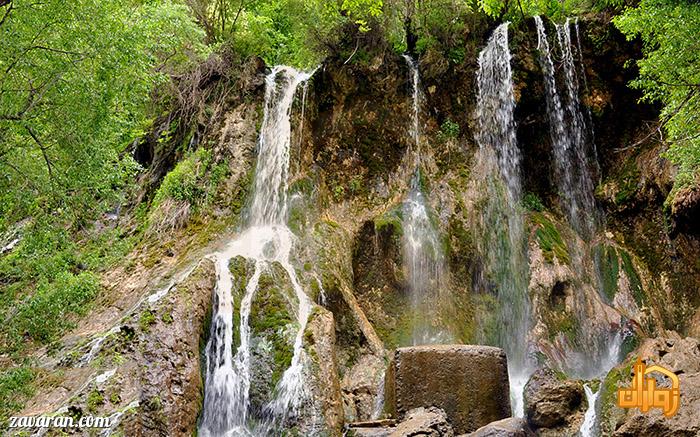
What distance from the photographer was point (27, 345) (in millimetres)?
7543

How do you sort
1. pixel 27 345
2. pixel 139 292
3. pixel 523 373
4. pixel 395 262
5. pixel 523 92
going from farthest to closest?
pixel 523 92, pixel 395 262, pixel 523 373, pixel 139 292, pixel 27 345

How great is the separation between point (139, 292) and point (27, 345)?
112 inches

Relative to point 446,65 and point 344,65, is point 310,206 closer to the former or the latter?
point 344,65

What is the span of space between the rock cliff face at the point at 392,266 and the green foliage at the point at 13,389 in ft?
1.83

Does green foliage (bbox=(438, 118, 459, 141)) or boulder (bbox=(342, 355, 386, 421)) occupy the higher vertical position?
green foliage (bbox=(438, 118, 459, 141))

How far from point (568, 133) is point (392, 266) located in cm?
682

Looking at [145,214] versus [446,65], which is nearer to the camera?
[145,214]

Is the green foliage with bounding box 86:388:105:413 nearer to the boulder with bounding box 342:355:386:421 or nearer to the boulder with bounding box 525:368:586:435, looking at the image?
the boulder with bounding box 342:355:386:421

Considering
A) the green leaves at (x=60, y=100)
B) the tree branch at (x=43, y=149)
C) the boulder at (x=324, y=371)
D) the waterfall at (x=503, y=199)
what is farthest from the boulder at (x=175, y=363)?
the waterfall at (x=503, y=199)

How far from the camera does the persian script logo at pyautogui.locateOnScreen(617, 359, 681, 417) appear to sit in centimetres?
720

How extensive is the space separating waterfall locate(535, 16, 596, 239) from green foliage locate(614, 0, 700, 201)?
5096mm

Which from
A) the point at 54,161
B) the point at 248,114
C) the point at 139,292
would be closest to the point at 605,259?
the point at 248,114

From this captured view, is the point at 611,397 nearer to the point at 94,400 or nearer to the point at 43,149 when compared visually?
the point at 94,400

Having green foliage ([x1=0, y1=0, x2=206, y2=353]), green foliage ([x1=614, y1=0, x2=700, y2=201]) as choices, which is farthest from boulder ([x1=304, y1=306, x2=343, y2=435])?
green foliage ([x1=614, y1=0, x2=700, y2=201])
